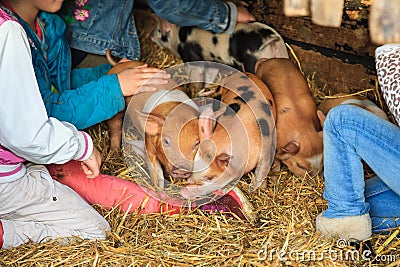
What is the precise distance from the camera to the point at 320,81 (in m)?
3.98

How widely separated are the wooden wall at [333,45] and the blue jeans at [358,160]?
1153 mm

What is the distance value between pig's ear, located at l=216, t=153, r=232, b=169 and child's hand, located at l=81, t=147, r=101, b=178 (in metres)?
0.73

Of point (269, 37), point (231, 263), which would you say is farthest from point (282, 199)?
point (269, 37)

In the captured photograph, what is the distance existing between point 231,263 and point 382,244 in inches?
27.5

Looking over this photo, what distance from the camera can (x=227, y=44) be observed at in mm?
4262

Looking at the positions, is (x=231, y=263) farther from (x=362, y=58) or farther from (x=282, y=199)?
(x=362, y=58)

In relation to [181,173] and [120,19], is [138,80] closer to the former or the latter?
[181,173]

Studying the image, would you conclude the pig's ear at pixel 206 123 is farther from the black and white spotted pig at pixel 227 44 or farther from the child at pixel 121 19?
the child at pixel 121 19

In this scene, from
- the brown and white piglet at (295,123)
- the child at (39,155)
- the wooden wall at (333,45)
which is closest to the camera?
the child at (39,155)

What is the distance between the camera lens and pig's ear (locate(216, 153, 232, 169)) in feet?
10.3

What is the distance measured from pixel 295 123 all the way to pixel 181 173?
0.76m

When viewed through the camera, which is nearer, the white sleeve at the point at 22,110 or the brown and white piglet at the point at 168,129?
the white sleeve at the point at 22,110

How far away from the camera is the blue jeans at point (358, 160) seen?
7.31 ft

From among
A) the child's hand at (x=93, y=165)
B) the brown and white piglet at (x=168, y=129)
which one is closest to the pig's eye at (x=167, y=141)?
the brown and white piglet at (x=168, y=129)
